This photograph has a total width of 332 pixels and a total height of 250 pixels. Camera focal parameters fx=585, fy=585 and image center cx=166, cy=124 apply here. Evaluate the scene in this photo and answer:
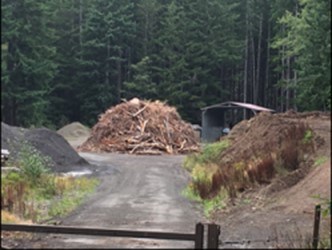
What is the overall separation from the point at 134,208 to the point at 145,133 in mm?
15327

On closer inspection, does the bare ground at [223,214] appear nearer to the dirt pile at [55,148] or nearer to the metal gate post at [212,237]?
the metal gate post at [212,237]

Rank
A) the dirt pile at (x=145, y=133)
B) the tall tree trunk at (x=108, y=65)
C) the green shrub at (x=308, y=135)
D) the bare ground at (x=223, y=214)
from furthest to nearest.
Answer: the dirt pile at (x=145, y=133)
the tall tree trunk at (x=108, y=65)
the green shrub at (x=308, y=135)
the bare ground at (x=223, y=214)

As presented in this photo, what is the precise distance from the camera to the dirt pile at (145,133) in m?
24.9

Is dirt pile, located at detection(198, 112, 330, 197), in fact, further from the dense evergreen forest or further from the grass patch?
the grass patch

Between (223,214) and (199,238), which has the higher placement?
(199,238)

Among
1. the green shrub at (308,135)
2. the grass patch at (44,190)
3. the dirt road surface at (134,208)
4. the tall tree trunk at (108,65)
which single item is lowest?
the dirt road surface at (134,208)

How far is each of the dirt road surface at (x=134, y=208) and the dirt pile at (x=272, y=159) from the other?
1.09m

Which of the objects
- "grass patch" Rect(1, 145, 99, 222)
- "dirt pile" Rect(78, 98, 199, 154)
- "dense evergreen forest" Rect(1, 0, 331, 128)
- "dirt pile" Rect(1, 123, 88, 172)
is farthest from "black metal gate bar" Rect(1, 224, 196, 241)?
"dirt pile" Rect(78, 98, 199, 154)

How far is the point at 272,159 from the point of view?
11.3m

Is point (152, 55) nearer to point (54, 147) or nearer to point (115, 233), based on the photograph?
point (115, 233)

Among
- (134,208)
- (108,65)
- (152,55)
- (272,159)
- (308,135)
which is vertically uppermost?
(152,55)

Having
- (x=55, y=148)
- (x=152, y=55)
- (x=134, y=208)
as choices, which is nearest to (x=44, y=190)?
(x=134, y=208)

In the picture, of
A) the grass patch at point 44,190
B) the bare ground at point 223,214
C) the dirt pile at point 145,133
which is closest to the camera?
the bare ground at point 223,214

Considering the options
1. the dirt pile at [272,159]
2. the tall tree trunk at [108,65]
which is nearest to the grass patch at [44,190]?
the tall tree trunk at [108,65]
